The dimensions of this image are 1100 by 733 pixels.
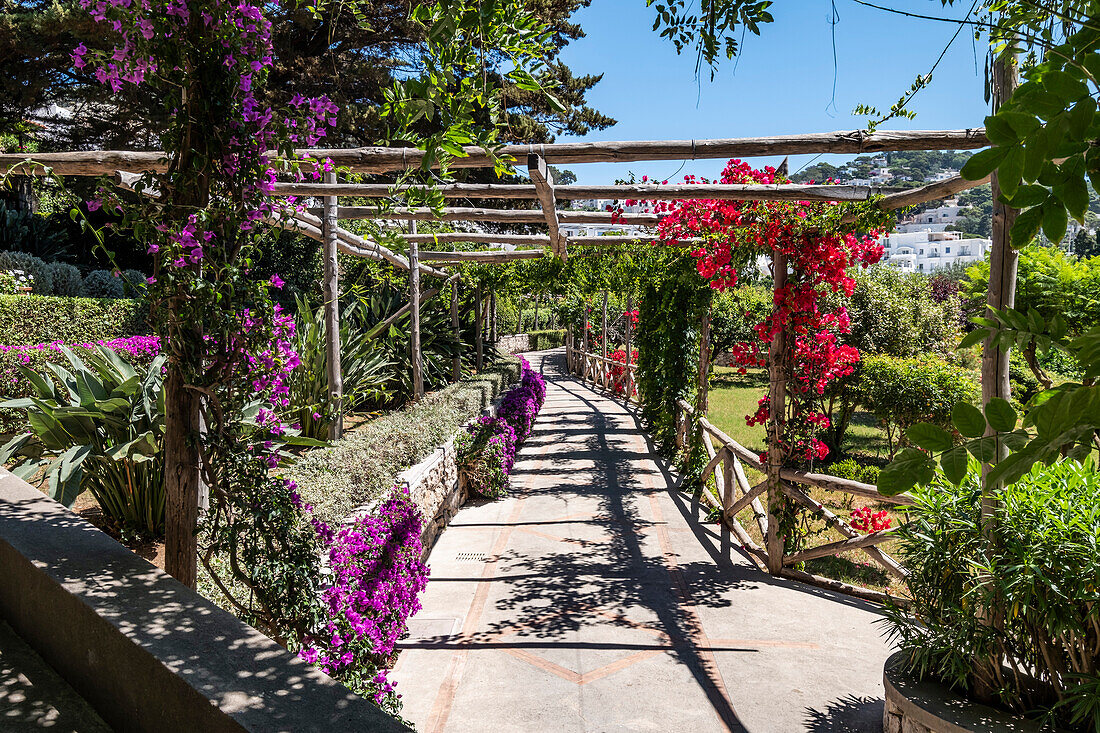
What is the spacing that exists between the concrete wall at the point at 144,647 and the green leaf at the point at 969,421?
124 cm

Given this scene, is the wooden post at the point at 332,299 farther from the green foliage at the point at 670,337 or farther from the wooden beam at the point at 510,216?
the green foliage at the point at 670,337

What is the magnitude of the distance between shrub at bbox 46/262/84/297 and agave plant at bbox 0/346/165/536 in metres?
10.1

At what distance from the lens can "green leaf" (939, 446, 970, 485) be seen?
0.87 meters

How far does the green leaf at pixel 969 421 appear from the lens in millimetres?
922

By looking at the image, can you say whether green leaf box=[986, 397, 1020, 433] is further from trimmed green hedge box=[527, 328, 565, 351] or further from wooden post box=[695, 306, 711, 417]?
trimmed green hedge box=[527, 328, 565, 351]

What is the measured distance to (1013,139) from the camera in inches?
31.9

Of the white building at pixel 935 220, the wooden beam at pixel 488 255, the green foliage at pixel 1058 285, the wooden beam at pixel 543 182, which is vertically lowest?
the green foliage at pixel 1058 285

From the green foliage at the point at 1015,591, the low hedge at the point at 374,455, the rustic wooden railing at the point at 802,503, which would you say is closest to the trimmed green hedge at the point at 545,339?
the low hedge at the point at 374,455

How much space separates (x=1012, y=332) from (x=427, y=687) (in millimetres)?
3354

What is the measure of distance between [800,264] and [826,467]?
6772 mm

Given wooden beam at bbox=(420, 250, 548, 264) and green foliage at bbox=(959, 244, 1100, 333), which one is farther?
wooden beam at bbox=(420, 250, 548, 264)

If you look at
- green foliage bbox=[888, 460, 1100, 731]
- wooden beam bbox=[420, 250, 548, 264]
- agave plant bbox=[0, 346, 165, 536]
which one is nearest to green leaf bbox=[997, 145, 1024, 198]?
green foliage bbox=[888, 460, 1100, 731]

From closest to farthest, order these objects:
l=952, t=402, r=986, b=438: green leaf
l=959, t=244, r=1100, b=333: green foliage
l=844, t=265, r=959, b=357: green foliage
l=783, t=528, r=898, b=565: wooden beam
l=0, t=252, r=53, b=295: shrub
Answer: l=952, t=402, r=986, b=438: green leaf → l=783, t=528, r=898, b=565: wooden beam → l=959, t=244, r=1100, b=333: green foliage → l=0, t=252, r=53, b=295: shrub → l=844, t=265, r=959, b=357: green foliage

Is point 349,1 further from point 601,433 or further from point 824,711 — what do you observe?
point 601,433
